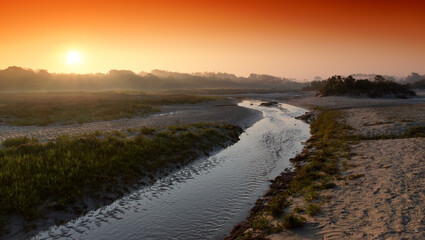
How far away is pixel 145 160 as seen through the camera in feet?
60.4

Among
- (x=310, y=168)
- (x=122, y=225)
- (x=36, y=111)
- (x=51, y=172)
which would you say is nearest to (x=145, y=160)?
(x=51, y=172)

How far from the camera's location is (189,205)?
41.8 ft

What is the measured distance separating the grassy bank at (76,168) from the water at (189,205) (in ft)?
4.35

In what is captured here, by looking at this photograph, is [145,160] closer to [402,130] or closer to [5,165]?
[5,165]

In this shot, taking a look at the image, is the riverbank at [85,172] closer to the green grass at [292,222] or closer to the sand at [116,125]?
the sand at [116,125]

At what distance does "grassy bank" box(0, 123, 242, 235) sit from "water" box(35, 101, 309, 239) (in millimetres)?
1326

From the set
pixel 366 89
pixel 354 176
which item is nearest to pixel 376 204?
pixel 354 176

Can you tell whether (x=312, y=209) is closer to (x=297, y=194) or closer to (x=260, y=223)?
(x=260, y=223)

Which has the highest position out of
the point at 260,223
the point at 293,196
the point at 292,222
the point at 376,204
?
the point at 376,204

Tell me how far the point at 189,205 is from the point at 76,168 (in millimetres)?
7530

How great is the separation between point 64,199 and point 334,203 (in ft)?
43.6

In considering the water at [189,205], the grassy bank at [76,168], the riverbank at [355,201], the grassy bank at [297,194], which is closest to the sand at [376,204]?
the riverbank at [355,201]

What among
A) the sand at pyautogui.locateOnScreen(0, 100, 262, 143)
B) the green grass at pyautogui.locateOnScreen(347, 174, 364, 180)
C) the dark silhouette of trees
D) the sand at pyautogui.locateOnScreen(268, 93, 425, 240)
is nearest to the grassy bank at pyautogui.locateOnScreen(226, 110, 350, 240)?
the sand at pyautogui.locateOnScreen(268, 93, 425, 240)

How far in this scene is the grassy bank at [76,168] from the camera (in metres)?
11.7
